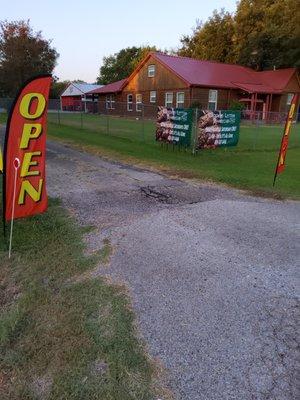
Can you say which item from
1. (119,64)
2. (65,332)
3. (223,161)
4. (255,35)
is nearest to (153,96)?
(255,35)

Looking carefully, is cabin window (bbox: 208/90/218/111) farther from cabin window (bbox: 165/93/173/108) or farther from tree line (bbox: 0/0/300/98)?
tree line (bbox: 0/0/300/98)

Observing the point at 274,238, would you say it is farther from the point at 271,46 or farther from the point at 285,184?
the point at 271,46

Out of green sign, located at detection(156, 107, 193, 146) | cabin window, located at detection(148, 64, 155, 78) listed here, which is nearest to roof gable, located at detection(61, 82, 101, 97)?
cabin window, located at detection(148, 64, 155, 78)

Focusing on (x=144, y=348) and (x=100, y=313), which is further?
(x=100, y=313)

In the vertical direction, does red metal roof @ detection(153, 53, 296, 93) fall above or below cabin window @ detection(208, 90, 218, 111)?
above

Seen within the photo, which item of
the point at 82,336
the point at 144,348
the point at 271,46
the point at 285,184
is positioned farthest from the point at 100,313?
the point at 271,46

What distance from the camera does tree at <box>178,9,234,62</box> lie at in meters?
49.2

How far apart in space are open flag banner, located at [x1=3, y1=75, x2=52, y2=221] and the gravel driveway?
1119 mm

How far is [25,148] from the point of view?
5.10m

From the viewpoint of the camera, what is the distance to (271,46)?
45312 millimetres

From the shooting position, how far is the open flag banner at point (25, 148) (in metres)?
4.84

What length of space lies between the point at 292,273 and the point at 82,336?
2.48m

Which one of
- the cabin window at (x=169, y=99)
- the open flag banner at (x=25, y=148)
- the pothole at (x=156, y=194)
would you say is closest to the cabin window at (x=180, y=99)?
the cabin window at (x=169, y=99)

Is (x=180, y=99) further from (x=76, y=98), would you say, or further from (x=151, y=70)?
(x=76, y=98)
